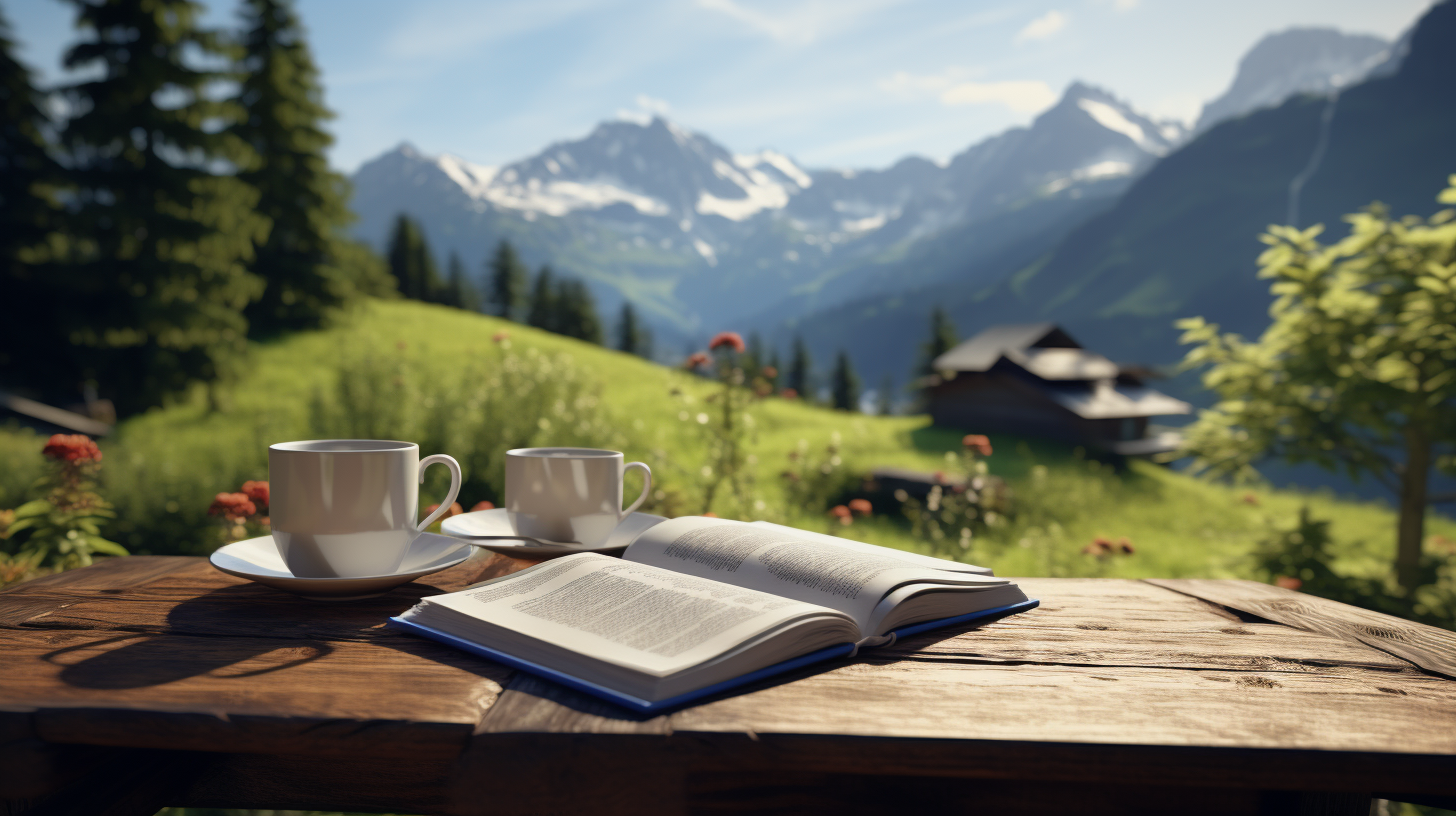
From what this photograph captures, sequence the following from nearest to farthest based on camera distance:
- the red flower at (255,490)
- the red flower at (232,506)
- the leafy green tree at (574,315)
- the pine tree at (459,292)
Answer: the red flower at (232,506)
the red flower at (255,490)
the leafy green tree at (574,315)
the pine tree at (459,292)

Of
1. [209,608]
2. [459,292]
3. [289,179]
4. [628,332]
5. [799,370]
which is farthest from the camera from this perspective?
[799,370]

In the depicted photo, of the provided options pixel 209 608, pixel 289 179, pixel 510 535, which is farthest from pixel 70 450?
pixel 289 179

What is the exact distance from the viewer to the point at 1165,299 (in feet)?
340

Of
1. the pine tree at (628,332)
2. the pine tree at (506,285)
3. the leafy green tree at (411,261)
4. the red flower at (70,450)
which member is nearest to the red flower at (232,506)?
the red flower at (70,450)

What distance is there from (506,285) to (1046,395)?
26.6 m

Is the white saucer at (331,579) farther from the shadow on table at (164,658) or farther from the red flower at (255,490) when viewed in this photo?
the red flower at (255,490)

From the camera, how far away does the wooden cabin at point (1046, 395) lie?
1683 cm

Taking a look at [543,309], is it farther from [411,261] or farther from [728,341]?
[728,341]

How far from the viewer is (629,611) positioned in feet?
3.76

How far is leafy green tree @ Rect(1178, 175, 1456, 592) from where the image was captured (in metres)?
4.75

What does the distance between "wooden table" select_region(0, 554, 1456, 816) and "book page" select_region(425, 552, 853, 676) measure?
2.9 inches

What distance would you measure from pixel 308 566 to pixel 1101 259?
137 meters

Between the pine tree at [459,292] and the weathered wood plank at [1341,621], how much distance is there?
3499cm

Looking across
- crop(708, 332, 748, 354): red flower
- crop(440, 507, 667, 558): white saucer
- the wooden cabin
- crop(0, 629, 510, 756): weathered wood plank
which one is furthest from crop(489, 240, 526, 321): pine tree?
crop(0, 629, 510, 756): weathered wood plank
